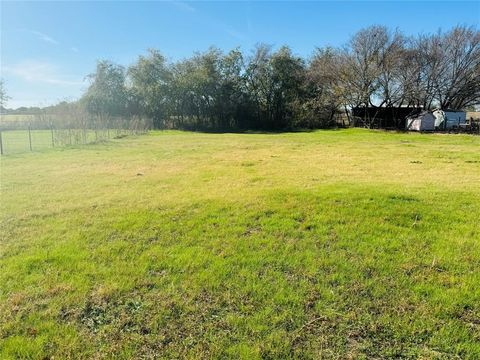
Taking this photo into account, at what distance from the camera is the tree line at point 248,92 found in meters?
28.9

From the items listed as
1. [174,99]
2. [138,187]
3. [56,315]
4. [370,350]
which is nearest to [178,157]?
[138,187]

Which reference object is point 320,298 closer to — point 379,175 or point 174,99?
point 379,175

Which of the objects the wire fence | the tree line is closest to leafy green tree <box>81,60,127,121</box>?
the tree line

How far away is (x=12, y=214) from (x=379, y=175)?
6.78 m

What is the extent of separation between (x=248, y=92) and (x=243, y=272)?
33.6 meters

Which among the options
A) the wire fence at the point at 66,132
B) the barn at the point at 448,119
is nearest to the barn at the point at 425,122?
the barn at the point at 448,119

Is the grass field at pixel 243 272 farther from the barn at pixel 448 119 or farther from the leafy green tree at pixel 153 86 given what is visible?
the leafy green tree at pixel 153 86

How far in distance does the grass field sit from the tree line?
84.6ft

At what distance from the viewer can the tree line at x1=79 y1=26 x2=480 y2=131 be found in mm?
28891

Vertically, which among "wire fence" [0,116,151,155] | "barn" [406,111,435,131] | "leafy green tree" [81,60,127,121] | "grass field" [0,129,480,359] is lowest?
"grass field" [0,129,480,359]

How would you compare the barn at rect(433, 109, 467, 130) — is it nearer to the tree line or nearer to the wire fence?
the tree line

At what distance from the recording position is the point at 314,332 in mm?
2348

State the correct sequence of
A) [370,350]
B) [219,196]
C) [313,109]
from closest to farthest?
[370,350] → [219,196] → [313,109]

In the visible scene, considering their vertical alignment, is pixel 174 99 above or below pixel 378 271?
above
